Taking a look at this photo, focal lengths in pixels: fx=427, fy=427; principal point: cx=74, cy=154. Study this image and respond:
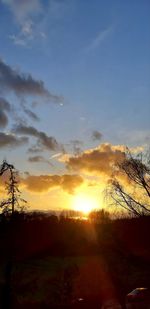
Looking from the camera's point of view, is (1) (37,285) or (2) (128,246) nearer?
(1) (37,285)

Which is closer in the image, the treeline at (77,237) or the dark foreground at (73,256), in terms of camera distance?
the dark foreground at (73,256)

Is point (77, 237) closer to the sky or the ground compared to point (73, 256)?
closer to the sky

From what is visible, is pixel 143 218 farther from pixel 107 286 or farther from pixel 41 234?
pixel 41 234

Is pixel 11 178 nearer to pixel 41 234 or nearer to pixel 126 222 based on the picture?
pixel 126 222

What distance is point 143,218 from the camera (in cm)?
4769

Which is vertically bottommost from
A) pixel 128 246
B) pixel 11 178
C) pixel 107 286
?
pixel 107 286

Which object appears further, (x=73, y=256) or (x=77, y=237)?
(x=77, y=237)

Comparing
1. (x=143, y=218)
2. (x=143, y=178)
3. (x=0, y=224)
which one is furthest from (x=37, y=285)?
(x=143, y=178)

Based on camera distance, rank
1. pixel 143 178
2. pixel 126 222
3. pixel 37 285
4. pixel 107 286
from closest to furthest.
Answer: pixel 107 286 < pixel 143 178 < pixel 37 285 < pixel 126 222

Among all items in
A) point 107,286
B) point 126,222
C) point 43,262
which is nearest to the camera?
point 107,286

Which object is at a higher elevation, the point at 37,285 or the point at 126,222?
the point at 126,222

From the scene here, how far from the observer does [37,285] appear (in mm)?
48562

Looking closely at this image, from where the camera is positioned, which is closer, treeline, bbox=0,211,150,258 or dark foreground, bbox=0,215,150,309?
dark foreground, bbox=0,215,150,309

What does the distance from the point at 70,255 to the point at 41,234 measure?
5.94 meters
